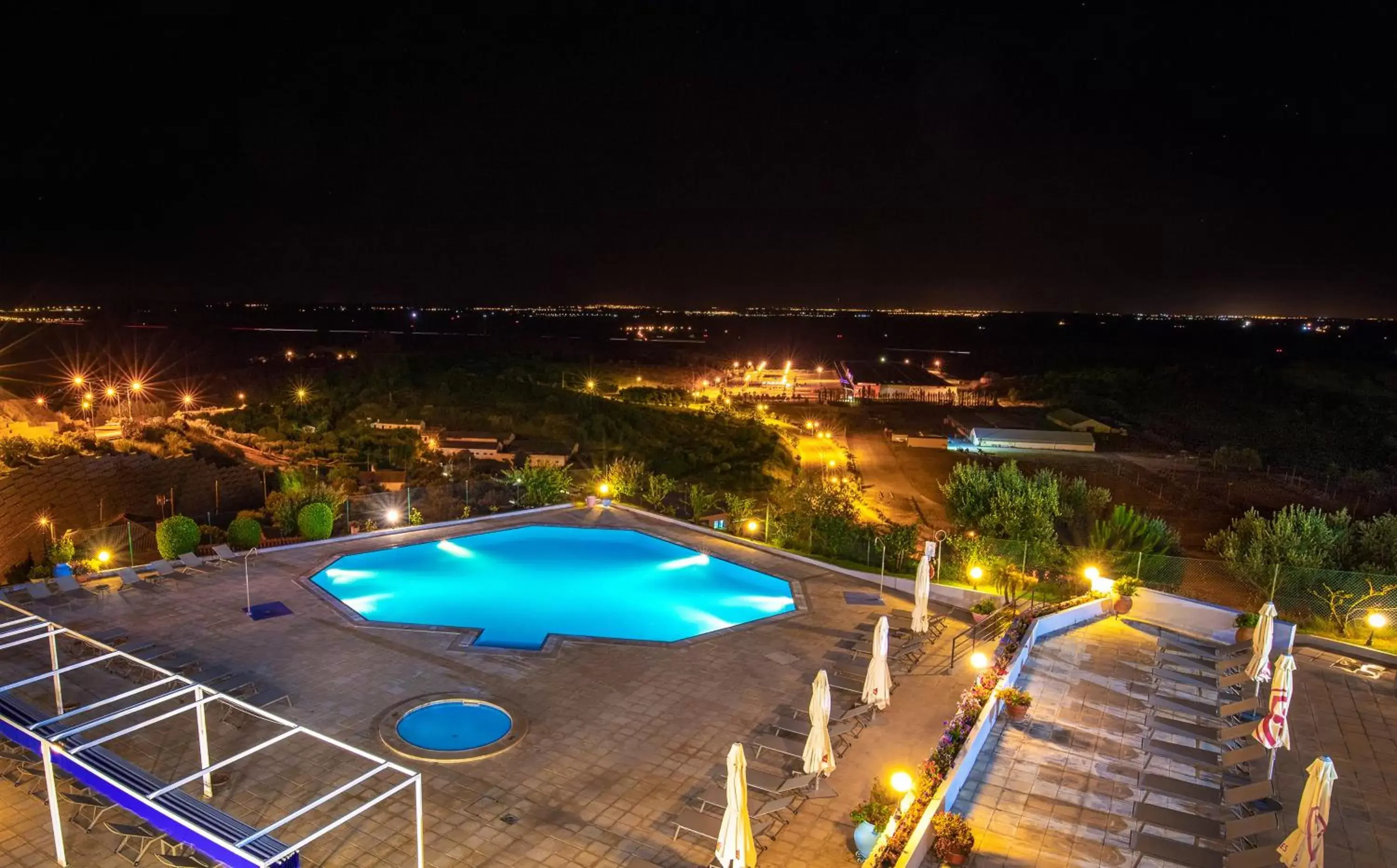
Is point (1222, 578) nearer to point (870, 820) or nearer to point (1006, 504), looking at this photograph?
point (1006, 504)

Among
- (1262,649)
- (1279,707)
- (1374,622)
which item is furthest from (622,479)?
(1279,707)

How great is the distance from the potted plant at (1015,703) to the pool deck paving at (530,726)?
0.73 m

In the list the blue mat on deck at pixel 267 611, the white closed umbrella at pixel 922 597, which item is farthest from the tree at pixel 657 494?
the blue mat on deck at pixel 267 611

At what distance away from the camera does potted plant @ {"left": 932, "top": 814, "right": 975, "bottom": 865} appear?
685 cm

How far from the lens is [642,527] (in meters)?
18.8

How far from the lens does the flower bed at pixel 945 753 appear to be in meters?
6.73

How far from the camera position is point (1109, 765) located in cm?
870

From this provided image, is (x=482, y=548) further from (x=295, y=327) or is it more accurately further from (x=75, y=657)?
(x=295, y=327)

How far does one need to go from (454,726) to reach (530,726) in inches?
36.1

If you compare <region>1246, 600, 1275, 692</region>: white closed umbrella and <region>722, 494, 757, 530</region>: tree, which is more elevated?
<region>1246, 600, 1275, 692</region>: white closed umbrella

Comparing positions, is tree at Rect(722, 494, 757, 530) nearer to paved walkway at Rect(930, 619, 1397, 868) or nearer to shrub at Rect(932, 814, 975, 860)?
paved walkway at Rect(930, 619, 1397, 868)

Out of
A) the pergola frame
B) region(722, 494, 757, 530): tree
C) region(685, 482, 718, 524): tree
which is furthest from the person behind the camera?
region(685, 482, 718, 524): tree

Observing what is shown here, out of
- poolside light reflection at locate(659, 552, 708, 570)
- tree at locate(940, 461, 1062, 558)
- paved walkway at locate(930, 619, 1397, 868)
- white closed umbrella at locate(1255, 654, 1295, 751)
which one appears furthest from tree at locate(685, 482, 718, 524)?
white closed umbrella at locate(1255, 654, 1295, 751)

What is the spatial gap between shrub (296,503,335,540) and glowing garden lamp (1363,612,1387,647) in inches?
724
